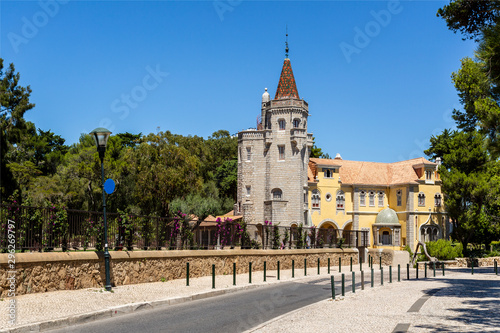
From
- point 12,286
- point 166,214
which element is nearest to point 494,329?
point 12,286

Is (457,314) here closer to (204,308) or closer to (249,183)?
(204,308)

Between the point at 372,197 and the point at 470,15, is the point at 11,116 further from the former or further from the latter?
the point at 372,197

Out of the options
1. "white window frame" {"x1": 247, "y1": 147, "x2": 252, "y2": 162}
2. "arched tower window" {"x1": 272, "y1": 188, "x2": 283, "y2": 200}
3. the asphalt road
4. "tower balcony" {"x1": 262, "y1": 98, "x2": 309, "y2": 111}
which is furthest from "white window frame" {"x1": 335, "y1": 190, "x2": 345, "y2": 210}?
the asphalt road

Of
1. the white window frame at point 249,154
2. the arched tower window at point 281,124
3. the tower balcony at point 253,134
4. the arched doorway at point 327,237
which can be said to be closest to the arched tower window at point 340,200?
the arched tower window at point 281,124

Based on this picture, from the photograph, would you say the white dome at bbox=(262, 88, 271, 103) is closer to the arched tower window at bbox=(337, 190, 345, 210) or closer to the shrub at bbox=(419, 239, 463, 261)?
the arched tower window at bbox=(337, 190, 345, 210)

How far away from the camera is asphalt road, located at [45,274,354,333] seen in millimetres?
10664

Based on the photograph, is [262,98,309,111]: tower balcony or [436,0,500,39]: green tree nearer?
[436,0,500,39]: green tree

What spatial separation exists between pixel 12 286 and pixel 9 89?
2591 cm

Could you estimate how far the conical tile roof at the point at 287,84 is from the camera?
56219 millimetres

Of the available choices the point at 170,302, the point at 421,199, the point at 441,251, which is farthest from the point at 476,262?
the point at 170,302

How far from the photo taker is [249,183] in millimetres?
55625

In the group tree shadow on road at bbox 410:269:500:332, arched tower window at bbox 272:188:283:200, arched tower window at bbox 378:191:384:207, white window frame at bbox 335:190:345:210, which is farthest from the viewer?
arched tower window at bbox 378:191:384:207

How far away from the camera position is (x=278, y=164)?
54969 millimetres

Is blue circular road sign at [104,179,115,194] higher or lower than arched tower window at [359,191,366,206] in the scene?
lower
